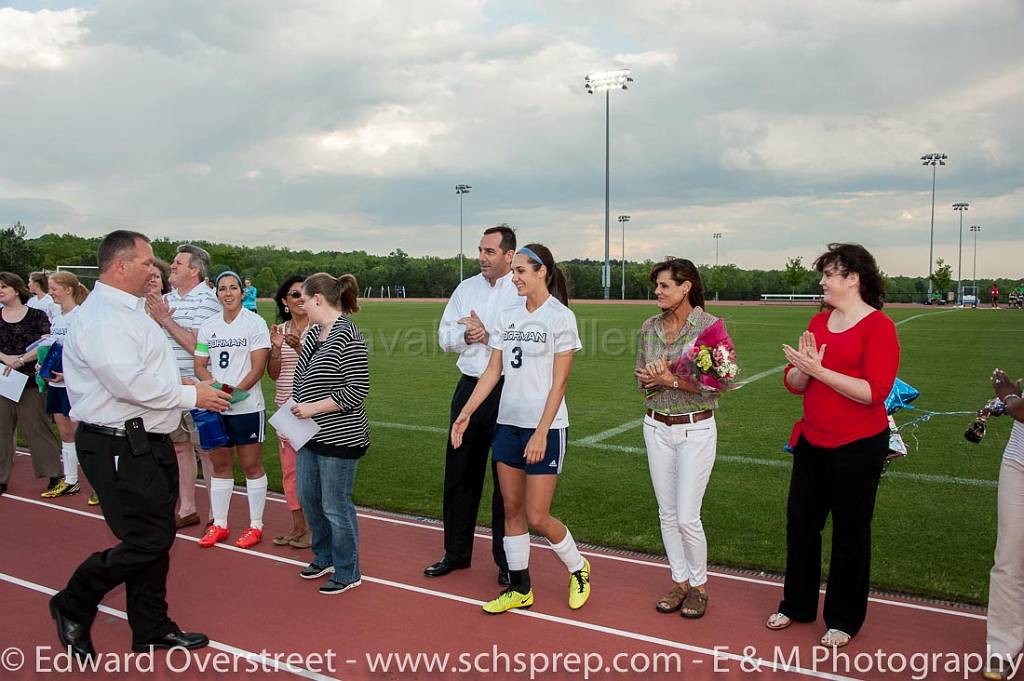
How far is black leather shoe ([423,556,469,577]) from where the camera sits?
17.1ft

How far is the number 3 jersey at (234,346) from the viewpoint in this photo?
18.8ft

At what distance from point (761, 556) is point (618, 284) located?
3059 inches

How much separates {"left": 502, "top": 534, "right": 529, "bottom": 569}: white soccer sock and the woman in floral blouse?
83 centimetres

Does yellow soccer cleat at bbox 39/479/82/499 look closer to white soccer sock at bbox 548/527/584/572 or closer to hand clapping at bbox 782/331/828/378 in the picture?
white soccer sock at bbox 548/527/584/572

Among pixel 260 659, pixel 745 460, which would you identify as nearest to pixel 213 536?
pixel 260 659

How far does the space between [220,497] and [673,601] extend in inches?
138

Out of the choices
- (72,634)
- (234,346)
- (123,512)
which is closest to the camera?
(123,512)

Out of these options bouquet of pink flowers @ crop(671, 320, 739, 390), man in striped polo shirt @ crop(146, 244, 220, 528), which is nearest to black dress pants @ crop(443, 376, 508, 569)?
bouquet of pink flowers @ crop(671, 320, 739, 390)

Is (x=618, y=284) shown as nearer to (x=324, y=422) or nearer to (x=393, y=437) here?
(x=393, y=437)

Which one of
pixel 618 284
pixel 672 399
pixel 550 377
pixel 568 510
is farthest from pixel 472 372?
pixel 618 284

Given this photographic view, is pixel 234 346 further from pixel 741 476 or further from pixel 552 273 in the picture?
pixel 741 476

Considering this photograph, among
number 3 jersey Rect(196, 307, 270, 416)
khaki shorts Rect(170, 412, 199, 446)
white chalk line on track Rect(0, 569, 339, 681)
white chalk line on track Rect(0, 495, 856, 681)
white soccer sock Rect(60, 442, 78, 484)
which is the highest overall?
number 3 jersey Rect(196, 307, 270, 416)

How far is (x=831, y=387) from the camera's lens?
3936 mm

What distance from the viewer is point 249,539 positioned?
588 cm
